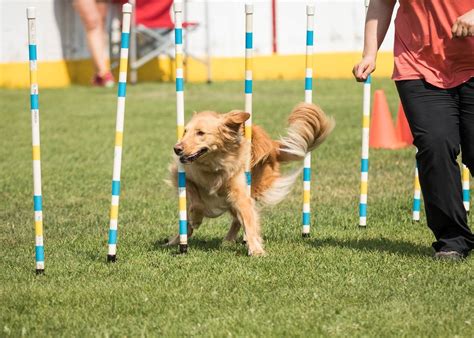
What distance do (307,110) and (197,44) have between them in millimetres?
13580

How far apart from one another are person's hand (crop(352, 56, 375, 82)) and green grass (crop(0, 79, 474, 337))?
1.15m

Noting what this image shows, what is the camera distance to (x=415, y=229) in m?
6.89

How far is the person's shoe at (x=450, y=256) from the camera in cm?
568

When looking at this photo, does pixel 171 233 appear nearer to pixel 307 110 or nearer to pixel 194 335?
pixel 307 110

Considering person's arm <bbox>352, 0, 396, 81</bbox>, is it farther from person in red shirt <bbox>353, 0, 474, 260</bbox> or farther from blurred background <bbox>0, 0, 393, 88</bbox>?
blurred background <bbox>0, 0, 393, 88</bbox>

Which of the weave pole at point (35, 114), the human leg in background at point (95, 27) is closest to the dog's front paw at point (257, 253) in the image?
the weave pole at point (35, 114)

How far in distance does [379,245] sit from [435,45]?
149cm

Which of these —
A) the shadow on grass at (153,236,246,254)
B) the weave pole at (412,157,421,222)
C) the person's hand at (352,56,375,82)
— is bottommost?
the shadow on grass at (153,236,246,254)

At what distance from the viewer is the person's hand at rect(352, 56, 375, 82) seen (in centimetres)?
577

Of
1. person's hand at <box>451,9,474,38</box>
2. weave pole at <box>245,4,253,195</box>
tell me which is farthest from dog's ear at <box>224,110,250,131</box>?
person's hand at <box>451,9,474,38</box>

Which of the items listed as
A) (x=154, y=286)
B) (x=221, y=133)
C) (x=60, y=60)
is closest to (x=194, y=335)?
A: (x=154, y=286)

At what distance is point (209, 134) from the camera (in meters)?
6.00

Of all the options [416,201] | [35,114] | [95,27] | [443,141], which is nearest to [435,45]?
[443,141]

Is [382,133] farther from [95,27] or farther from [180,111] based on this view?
[95,27]
